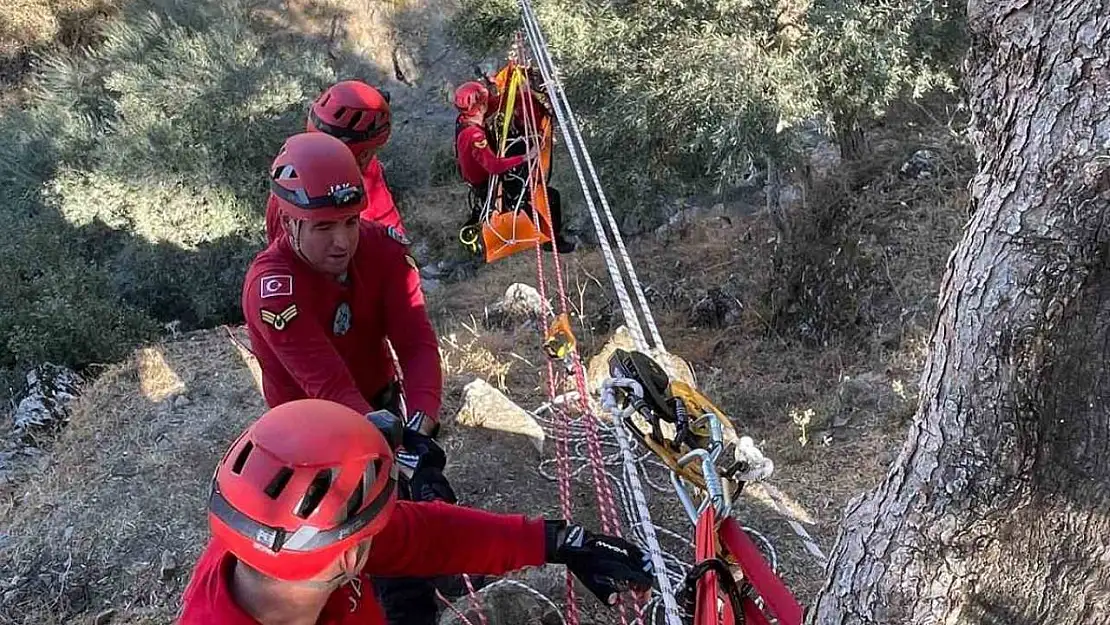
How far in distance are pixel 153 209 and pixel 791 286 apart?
850cm

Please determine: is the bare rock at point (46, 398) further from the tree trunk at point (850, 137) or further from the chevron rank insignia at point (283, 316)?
the tree trunk at point (850, 137)

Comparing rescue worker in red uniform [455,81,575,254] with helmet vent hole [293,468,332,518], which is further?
rescue worker in red uniform [455,81,575,254]

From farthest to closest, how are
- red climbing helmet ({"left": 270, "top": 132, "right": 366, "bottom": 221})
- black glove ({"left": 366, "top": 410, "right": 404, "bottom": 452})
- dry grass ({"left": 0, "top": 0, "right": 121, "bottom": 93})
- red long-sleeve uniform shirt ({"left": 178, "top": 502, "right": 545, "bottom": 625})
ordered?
dry grass ({"left": 0, "top": 0, "right": 121, "bottom": 93}) → red climbing helmet ({"left": 270, "top": 132, "right": 366, "bottom": 221}) → black glove ({"left": 366, "top": 410, "right": 404, "bottom": 452}) → red long-sleeve uniform shirt ({"left": 178, "top": 502, "right": 545, "bottom": 625})

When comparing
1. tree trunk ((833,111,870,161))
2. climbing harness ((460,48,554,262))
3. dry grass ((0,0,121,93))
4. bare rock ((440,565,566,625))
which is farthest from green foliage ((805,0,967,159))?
dry grass ((0,0,121,93))

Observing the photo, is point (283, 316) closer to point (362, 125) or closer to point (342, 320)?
point (342, 320)

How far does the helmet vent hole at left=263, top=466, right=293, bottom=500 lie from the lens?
152 centimetres

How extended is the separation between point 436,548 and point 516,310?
5.85 meters

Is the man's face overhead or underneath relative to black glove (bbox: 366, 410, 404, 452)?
overhead

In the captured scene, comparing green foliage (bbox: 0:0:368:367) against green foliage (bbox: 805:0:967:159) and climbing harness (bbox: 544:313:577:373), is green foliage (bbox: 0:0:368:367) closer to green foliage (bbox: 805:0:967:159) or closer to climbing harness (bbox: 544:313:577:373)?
climbing harness (bbox: 544:313:577:373)

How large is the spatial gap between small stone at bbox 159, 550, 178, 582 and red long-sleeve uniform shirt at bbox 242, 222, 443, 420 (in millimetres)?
2011

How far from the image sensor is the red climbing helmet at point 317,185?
8.70 feet

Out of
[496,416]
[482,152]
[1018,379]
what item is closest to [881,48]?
[482,152]

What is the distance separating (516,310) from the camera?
7.97 meters

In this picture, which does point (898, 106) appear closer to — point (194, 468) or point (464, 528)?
point (194, 468)
